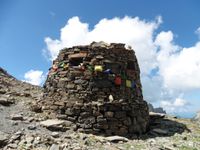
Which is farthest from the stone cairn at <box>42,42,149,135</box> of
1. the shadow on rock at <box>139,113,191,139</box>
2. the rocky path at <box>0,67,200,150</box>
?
the rocky path at <box>0,67,200,150</box>

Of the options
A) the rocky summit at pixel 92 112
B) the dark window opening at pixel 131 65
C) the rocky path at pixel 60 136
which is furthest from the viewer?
the dark window opening at pixel 131 65

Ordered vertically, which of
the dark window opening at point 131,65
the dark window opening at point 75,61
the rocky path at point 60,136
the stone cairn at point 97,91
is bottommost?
the rocky path at point 60,136

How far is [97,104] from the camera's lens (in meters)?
15.0

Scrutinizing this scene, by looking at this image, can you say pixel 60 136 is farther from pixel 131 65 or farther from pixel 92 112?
pixel 131 65

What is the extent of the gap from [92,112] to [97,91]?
1156mm

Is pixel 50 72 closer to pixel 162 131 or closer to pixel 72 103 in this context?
pixel 72 103

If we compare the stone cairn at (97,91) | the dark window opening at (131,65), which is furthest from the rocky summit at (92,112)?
the dark window opening at (131,65)

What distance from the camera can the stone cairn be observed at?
1497 cm

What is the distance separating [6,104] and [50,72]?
2.89 m

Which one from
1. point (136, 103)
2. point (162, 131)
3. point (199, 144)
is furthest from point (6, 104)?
point (199, 144)

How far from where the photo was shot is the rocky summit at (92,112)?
13.6 meters

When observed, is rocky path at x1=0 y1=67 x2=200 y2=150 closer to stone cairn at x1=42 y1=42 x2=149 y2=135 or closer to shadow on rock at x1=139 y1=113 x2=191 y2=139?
shadow on rock at x1=139 y1=113 x2=191 y2=139

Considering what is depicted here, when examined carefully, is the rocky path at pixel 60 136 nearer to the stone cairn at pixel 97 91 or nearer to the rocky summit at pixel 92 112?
the rocky summit at pixel 92 112

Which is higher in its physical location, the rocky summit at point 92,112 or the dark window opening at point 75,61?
the dark window opening at point 75,61
